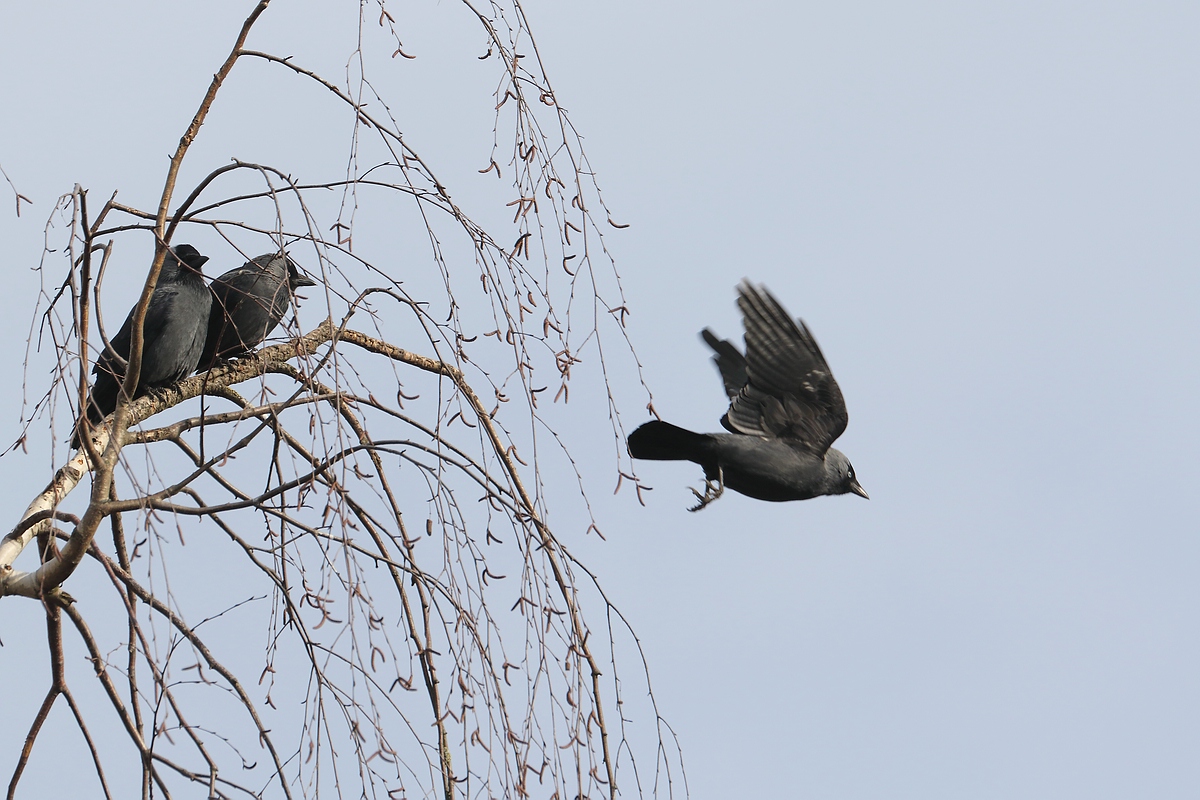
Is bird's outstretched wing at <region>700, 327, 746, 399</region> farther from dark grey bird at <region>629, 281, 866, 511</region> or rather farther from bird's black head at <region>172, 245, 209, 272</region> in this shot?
bird's black head at <region>172, 245, 209, 272</region>

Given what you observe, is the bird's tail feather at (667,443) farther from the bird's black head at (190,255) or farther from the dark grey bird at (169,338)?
the bird's black head at (190,255)

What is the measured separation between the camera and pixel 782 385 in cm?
502

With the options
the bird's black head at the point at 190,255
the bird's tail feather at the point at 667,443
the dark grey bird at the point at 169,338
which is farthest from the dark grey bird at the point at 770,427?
the bird's black head at the point at 190,255

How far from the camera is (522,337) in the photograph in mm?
2705

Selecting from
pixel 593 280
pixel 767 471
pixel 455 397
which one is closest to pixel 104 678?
pixel 455 397

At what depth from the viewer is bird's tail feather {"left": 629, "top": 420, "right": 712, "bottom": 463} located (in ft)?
16.0

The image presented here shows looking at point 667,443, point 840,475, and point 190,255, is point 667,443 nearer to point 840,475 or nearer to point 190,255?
point 840,475

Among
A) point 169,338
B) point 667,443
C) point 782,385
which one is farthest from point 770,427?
point 169,338

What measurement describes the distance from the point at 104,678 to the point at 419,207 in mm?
1334

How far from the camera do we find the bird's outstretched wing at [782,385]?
4.90m

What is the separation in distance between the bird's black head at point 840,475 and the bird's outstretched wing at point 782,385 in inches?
7.8

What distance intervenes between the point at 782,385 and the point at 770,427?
25 cm

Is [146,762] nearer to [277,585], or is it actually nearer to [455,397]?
[277,585]

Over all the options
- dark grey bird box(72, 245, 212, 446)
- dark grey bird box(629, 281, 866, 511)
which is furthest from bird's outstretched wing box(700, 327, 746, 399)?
dark grey bird box(72, 245, 212, 446)
